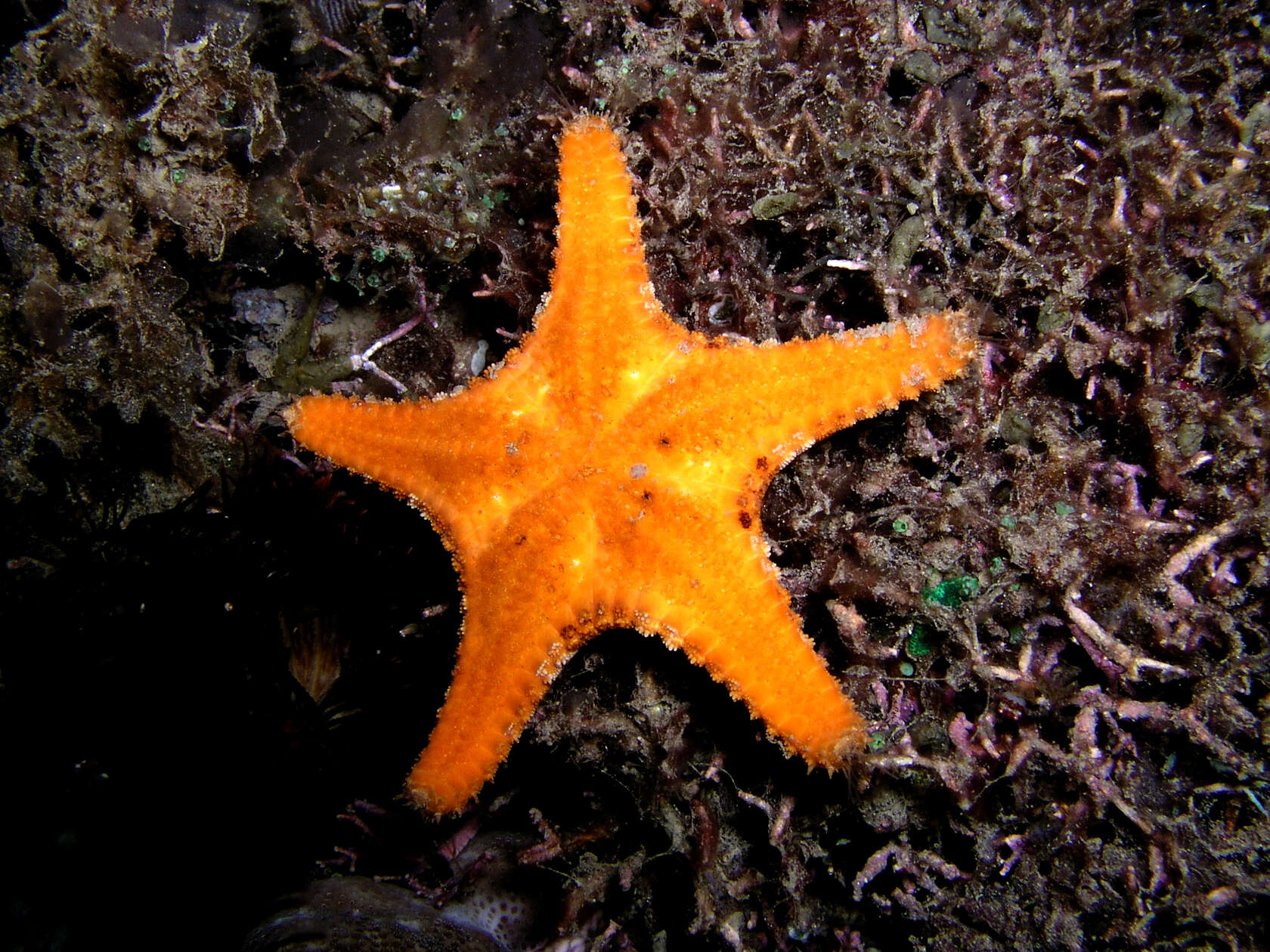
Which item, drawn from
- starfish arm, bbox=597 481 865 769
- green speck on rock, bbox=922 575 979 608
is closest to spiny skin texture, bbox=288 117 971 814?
starfish arm, bbox=597 481 865 769

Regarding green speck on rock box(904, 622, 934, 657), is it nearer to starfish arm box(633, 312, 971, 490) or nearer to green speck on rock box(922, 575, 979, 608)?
green speck on rock box(922, 575, 979, 608)

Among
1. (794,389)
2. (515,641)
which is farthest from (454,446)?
(794,389)

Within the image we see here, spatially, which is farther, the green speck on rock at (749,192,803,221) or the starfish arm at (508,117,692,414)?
the green speck on rock at (749,192,803,221)

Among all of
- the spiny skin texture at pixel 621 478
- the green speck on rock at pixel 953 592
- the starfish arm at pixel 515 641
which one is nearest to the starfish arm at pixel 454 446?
the spiny skin texture at pixel 621 478

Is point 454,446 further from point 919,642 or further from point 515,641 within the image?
point 919,642

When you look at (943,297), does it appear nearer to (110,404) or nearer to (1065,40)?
(1065,40)

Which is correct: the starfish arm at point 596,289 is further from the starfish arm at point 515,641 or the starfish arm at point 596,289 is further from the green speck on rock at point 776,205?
the green speck on rock at point 776,205

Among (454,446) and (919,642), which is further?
(919,642)
